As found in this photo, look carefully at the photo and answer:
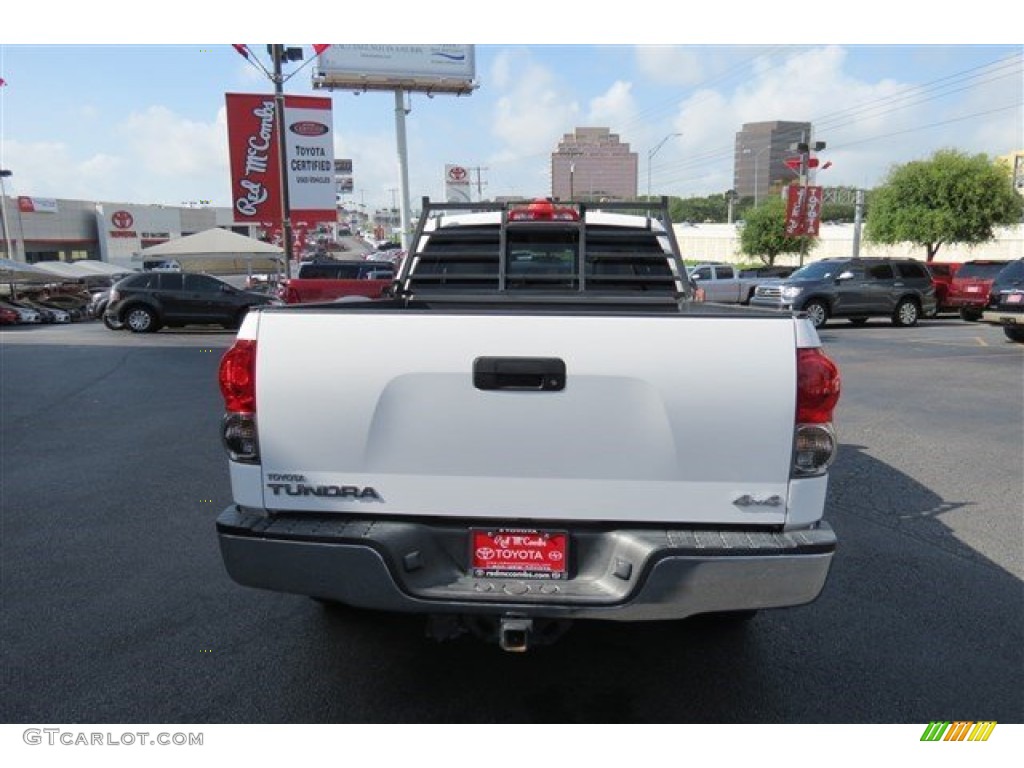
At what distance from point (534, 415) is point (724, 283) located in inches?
965

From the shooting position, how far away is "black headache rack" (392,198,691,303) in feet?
15.0

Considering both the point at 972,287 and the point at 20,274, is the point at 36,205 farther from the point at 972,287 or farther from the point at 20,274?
the point at 972,287

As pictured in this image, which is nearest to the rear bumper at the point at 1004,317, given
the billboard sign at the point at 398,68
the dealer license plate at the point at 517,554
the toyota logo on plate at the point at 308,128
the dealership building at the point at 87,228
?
the dealer license plate at the point at 517,554

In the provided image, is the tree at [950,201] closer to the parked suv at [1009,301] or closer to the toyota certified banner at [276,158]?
the parked suv at [1009,301]

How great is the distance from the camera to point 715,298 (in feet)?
84.1

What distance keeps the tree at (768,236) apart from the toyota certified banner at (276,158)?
27.3 meters

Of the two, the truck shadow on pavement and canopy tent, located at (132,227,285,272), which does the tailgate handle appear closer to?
the truck shadow on pavement

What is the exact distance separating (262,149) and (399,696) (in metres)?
25.7

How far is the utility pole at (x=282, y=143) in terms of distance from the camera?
22688 millimetres

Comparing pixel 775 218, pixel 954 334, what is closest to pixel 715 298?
pixel 954 334

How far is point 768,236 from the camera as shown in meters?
43.1

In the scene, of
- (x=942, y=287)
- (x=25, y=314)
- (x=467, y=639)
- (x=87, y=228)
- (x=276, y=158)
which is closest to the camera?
(x=467, y=639)

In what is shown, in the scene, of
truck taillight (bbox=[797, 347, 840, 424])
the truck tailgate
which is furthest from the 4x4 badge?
truck taillight (bbox=[797, 347, 840, 424])

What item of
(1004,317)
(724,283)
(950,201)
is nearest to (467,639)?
(1004,317)
